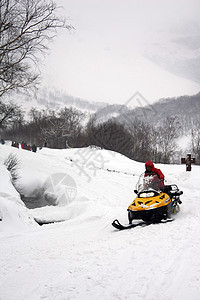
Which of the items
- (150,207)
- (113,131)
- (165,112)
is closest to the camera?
(150,207)

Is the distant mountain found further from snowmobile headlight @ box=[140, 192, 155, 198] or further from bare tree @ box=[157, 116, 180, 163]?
snowmobile headlight @ box=[140, 192, 155, 198]

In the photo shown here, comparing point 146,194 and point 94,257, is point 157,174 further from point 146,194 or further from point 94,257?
point 94,257

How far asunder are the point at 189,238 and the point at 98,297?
266 cm

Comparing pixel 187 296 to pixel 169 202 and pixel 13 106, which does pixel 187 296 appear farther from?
pixel 13 106

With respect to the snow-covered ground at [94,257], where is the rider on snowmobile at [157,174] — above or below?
above

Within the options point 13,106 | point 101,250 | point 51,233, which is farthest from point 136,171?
point 101,250

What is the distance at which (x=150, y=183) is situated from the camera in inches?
282

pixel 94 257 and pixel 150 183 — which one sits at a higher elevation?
pixel 150 183

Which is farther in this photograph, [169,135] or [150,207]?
[169,135]

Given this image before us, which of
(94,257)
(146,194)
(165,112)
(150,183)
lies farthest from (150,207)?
(165,112)

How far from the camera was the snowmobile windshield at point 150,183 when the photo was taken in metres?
7.09

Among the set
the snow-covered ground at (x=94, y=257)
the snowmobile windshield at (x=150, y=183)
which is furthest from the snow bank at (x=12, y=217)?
the snowmobile windshield at (x=150, y=183)

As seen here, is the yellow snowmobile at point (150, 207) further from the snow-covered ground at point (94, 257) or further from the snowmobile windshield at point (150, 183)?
the snow-covered ground at point (94, 257)

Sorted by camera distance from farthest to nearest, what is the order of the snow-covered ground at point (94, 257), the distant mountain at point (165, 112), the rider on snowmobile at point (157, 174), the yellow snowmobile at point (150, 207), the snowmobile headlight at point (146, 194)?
1. the distant mountain at point (165, 112)
2. the rider on snowmobile at point (157, 174)
3. the snowmobile headlight at point (146, 194)
4. the yellow snowmobile at point (150, 207)
5. the snow-covered ground at point (94, 257)
